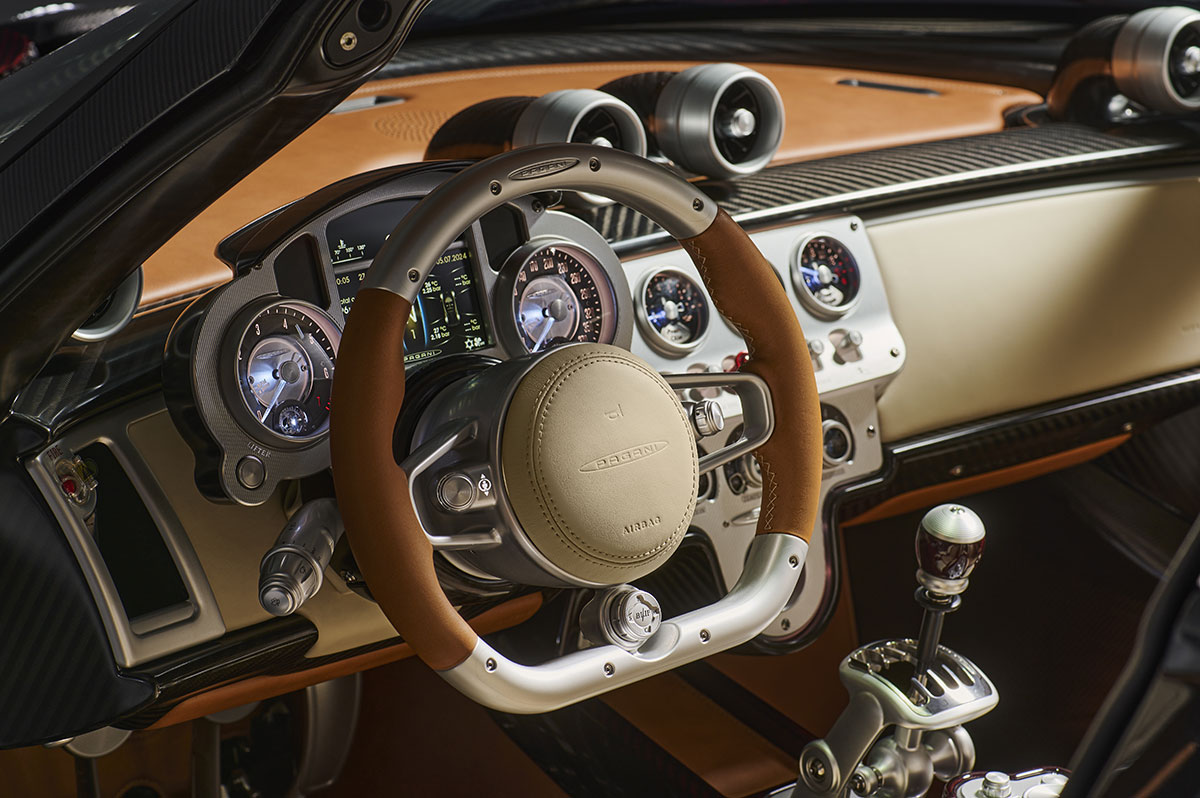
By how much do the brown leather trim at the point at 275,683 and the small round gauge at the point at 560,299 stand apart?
343 mm

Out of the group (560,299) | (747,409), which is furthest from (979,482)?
(560,299)

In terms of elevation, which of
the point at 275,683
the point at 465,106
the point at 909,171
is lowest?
Answer: the point at 275,683

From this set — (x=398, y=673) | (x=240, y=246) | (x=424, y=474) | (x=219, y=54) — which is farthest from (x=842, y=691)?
(x=219, y=54)

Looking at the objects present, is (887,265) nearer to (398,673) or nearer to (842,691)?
(842,691)

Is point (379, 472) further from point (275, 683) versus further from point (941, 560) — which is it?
point (941, 560)

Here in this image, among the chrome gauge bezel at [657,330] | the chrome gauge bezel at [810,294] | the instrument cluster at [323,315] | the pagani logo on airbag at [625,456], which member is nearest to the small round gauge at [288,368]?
the instrument cluster at [323,315]

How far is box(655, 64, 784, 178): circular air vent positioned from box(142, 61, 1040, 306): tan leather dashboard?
0.25 meters

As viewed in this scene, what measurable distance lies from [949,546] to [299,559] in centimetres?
78

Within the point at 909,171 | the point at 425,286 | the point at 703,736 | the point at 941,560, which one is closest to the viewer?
the point at 425,286

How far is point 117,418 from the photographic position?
1191 mm

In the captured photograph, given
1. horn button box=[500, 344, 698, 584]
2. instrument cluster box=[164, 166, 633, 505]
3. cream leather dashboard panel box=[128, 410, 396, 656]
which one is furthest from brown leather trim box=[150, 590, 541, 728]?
horn button box=[500, 344, 698, 584]

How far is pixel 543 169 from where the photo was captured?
3.63 feet

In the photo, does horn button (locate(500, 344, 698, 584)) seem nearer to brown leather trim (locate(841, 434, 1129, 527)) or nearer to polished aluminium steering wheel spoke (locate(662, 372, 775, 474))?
polished aluminium steering wheel spoke (locate(662, 372, 775, 474))

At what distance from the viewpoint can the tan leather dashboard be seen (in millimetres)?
1421
